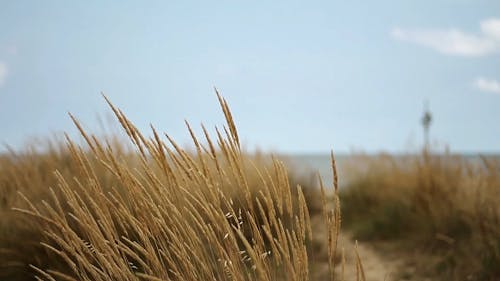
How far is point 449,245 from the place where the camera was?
14.6ft

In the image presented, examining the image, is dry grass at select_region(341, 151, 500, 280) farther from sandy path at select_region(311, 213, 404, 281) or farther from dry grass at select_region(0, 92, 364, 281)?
dry grass at select_region(0, 92, 364, 281)

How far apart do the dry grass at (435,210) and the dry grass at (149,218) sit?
32.9 inches

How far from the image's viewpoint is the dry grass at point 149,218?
4.70 ft

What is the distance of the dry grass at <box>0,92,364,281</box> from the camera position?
1.43 m

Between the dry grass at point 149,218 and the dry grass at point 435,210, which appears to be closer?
the dry grass at point 149,218

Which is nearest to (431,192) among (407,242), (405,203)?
(405,203)

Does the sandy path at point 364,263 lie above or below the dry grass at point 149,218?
below

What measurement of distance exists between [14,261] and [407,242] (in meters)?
3.27

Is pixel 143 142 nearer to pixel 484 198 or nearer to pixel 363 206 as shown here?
pixel 484 198

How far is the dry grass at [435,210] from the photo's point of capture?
395cm

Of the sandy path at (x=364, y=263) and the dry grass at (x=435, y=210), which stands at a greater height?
the dry grass at (x=435, y=210)

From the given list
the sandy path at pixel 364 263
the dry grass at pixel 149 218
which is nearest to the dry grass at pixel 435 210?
the sandy path at pixel 364 263

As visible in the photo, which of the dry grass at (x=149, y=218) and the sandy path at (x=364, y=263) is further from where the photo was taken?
Result: the sandy path at (x=364, y=263)

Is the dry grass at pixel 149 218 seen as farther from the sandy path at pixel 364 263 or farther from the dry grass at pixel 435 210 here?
the dry grass at pixel 435 210
